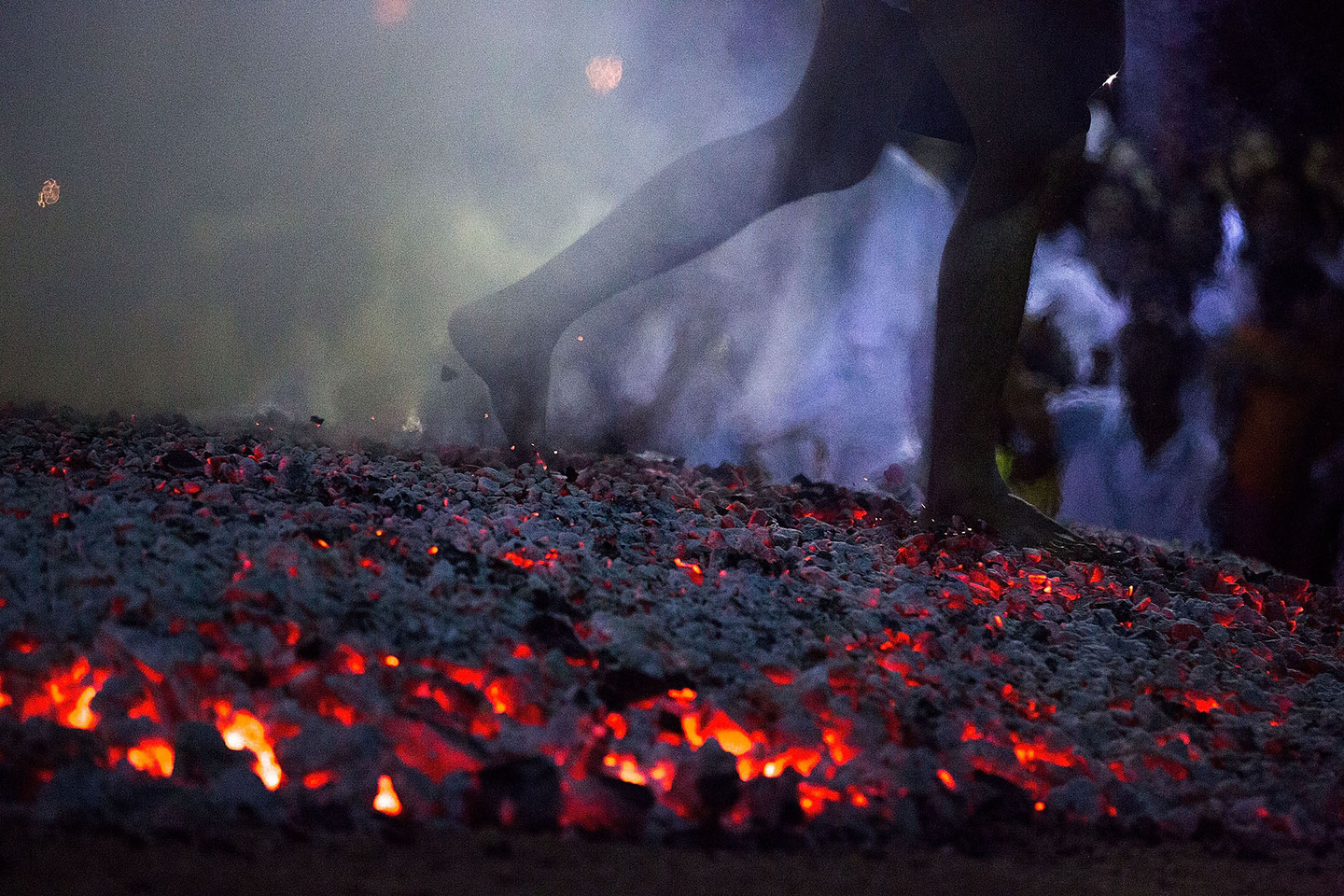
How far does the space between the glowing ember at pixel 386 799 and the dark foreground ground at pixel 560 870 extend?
1.0 inches

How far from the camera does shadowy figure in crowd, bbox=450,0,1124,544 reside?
5.86 ft

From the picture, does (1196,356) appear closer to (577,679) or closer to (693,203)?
(693,203)

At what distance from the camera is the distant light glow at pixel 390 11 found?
2.55 metres

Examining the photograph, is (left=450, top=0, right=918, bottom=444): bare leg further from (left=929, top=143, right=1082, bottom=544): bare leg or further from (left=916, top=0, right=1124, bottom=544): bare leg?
(left=929, top=143, right=1082, bottom=544): bare leg

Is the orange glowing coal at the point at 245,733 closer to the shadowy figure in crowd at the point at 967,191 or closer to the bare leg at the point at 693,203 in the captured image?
the shadowy figure in crowd at the point at 967,191

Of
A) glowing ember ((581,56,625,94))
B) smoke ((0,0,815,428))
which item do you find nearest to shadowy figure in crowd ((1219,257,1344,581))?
smoke ((0,0,815,428))

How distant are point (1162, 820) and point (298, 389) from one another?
2.24m

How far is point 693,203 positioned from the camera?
7.16 ft

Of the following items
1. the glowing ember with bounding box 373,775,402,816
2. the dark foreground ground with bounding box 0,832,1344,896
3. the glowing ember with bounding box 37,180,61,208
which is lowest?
the dark foreground ground with bounding box 0,832,1344,896

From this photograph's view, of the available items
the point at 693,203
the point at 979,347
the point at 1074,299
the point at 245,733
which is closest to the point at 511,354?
the point at 693,203

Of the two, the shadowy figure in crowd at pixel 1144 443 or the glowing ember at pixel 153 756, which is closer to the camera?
the glowing ember at pixel 153 756

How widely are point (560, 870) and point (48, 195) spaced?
2466 mm

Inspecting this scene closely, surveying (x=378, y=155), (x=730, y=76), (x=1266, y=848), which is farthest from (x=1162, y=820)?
(x=730, y=76)

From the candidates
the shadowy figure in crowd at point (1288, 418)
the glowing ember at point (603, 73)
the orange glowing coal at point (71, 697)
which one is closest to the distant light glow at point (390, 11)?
the glowing ember at point (603, 73)
